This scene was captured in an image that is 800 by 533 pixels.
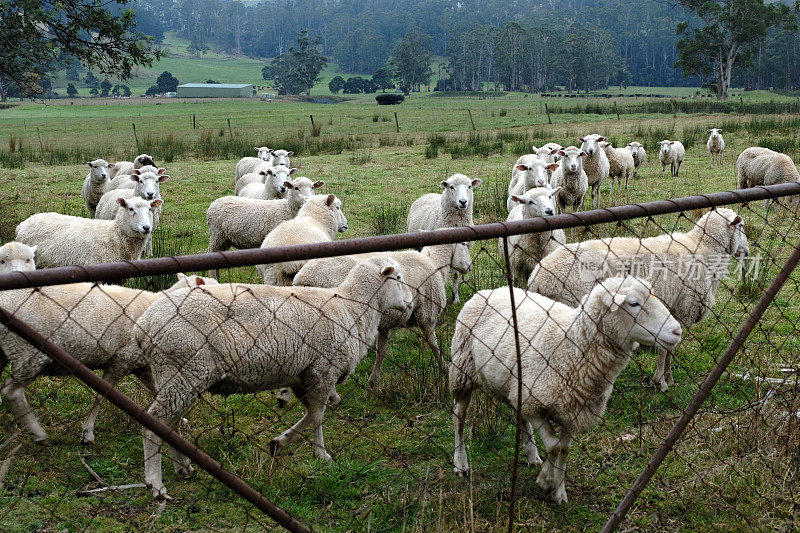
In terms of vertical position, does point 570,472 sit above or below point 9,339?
below

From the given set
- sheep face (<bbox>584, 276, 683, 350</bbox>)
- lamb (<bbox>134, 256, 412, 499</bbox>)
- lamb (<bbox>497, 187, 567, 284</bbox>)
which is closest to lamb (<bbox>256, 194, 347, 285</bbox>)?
lamb (<bbox>497, 187, 567, 284</bbox>)

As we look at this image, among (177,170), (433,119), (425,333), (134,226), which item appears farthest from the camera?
(433,119)

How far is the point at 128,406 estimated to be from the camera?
2.34m

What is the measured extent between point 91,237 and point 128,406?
5770 millimetres

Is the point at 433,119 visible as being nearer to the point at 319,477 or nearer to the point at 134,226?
the point at 134,226

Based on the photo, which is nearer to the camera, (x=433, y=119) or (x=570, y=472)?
(x=570, y=472)

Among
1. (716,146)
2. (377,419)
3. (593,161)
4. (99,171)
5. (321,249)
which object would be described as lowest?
(377,419)

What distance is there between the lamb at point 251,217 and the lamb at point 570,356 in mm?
5252

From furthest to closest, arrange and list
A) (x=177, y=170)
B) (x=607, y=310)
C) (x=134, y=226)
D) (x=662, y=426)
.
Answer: (x=177, y=170) < (x=134, y=226) < (x=662, y=426) < (x=607, y=310)

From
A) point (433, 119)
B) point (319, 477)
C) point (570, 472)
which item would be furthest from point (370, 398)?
point (433, 119)

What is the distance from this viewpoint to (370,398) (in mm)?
5527

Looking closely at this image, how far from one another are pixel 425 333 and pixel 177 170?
47.1 ft

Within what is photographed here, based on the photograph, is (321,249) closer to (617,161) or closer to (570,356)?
(570,356)

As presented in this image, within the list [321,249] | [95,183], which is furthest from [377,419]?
[95,183]
